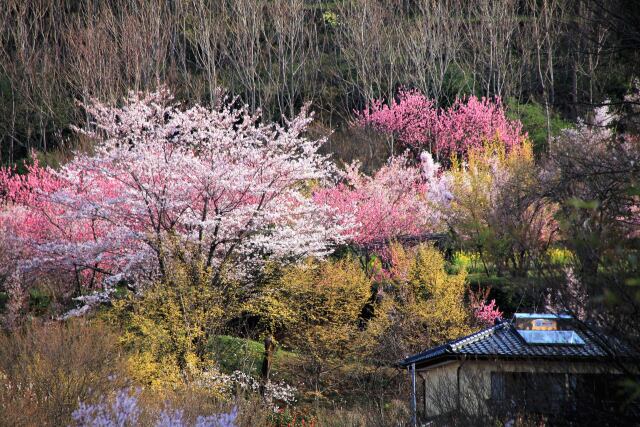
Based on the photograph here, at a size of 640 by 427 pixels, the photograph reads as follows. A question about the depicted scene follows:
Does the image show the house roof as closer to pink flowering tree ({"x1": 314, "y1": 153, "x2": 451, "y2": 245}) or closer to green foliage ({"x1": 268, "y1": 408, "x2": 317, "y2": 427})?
green foliage ({"x1": 268, "y1": 408, "x2": 317, "y2": 427})

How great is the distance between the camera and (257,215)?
65.3 ft

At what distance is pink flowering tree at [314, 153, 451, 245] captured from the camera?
94.6 ft

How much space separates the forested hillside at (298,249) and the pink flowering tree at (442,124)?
0.11m

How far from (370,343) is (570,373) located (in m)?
15.4

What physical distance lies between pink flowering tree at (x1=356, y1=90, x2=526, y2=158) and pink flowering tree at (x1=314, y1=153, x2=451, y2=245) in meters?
4.95

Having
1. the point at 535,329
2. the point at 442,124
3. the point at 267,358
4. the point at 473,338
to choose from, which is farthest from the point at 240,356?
the point at 442,124

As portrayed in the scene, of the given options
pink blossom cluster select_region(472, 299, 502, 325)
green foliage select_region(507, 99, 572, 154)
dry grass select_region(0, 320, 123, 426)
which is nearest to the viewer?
dry grass select_region(0, 320, 123, 426)

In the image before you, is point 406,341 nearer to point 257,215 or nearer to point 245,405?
point 257,215

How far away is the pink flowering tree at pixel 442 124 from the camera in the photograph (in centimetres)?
3769

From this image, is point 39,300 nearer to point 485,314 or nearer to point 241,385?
point 241,385

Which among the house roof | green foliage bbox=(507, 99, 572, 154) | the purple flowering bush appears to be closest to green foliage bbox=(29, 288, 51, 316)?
the house roof

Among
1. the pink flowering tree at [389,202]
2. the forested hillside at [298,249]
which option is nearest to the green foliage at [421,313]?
the forested hillside at [298,249]

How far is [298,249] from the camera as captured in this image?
2034 cm

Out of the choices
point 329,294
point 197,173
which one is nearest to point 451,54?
point 329,294
